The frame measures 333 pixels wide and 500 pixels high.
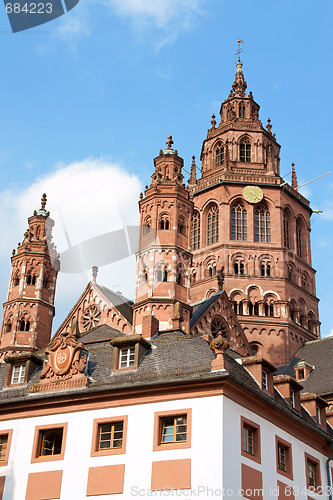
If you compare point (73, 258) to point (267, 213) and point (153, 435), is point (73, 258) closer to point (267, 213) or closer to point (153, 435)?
point (267, 213)

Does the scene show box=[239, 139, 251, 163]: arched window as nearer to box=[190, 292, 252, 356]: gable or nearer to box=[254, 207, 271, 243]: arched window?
box=[254, 207, 271, 243]: arched window

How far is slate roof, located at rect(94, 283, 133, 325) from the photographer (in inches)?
2052

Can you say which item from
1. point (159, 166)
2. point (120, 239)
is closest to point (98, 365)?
point (120, 239)

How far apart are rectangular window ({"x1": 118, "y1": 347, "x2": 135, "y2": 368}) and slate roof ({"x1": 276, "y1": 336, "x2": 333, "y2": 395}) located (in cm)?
2511

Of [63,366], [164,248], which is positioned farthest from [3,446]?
[164,248]

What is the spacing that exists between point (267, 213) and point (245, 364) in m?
41.3

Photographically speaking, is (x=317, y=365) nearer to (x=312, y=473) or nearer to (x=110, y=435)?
(x=312, y=473)

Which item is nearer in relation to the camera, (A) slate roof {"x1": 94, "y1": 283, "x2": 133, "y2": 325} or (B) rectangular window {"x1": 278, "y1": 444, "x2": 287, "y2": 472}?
(B) rectangular window {"x1": 278, "y1": 444, "x2": 287, "y2": 472}

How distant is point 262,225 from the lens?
2793 inches

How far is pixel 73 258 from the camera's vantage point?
55062mm

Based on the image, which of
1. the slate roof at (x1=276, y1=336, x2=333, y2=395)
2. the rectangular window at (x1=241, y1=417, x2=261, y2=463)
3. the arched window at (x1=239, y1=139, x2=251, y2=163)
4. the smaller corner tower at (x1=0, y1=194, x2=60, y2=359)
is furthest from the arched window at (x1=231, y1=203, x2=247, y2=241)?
the rectangular window at (x1=241, y1=417, x2=261, y2=463)

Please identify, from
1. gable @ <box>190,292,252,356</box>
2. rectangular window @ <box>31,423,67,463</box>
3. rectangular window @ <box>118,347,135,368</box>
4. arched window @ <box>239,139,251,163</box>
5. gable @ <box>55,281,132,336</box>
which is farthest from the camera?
arched window @ <box>239,139,251,163</box>

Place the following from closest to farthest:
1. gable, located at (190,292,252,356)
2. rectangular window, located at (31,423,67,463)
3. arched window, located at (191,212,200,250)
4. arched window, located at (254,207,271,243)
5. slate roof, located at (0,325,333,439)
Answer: slate roof, located at (0,325,333,439), rectangular window, located at (31,423,67,463), gable, located at (190,292,252,356), arched window, located at (254,207,271,243), arched window, located at (191,212,200,250)

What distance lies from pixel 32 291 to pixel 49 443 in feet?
89.5
